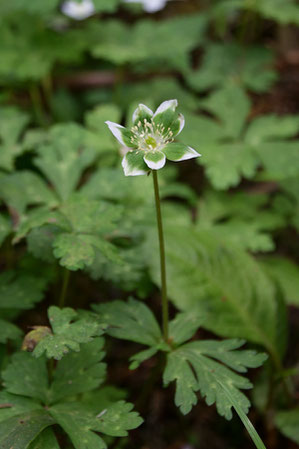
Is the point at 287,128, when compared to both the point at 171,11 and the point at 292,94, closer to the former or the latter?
the point at 292,94

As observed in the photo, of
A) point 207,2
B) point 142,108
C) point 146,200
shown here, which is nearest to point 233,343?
point 142,108

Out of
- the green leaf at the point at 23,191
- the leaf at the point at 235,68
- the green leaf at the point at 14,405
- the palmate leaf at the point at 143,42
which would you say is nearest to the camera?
the green leaf at the point at 14,405

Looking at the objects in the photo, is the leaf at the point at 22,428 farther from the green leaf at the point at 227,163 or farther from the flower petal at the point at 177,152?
the green leaf at the point at 227,163

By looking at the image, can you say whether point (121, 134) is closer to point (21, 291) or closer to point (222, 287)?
point (21, 291)

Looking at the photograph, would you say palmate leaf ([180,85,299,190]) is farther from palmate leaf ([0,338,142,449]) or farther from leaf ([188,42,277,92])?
palmate leaf ([0,338,142,449])

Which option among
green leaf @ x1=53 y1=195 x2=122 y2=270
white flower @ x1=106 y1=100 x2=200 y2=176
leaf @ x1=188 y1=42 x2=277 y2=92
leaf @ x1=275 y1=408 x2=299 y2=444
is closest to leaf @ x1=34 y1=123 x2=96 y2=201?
green leaf @ x1=53 y1=195 x2=122 y2=270

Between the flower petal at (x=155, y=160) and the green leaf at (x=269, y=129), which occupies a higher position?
the green leaf at (x=269, y=129)

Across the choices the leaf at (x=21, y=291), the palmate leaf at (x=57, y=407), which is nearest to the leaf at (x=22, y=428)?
the palmate leaf at (x=57, y=407)
